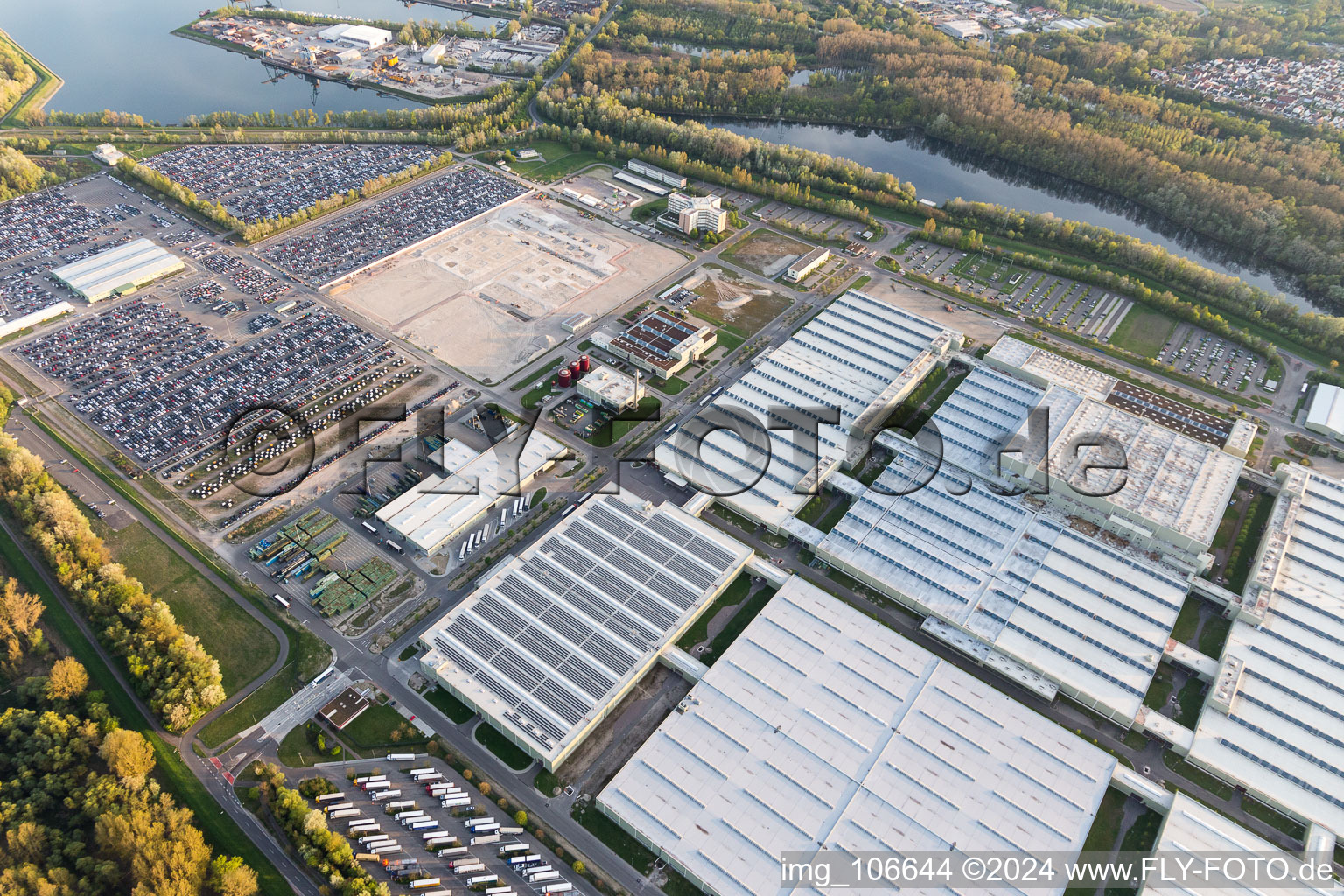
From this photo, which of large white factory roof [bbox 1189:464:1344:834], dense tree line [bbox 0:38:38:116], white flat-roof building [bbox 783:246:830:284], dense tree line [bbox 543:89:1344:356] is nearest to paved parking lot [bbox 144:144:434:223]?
dense tree line [bbox 543:89:1344:356]

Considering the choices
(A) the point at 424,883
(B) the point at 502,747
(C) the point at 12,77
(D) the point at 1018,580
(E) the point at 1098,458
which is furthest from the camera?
(C) the point at 12,77

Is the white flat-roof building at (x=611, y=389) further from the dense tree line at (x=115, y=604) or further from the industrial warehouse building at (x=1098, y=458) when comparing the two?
the dense tree line at (x=115, y=604)

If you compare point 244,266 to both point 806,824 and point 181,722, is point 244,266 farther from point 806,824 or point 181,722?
point 806,824

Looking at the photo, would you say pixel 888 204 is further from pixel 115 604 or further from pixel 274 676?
pixel 115 604

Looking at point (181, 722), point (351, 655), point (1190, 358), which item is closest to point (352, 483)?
point (351, 655)

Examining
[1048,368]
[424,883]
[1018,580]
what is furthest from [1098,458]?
[424,883]

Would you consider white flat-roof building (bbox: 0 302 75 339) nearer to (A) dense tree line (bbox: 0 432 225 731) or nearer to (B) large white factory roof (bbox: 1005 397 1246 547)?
(A) dense tree line (bbox: 0 432 225 731)
